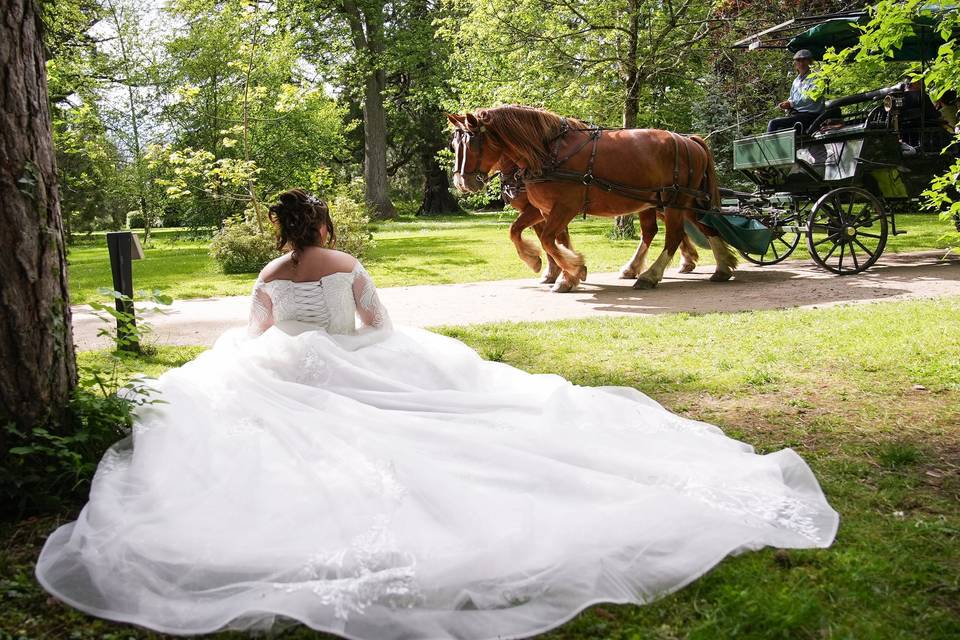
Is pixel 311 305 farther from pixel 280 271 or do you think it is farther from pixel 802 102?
pixel 802 102

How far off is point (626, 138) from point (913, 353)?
482cm

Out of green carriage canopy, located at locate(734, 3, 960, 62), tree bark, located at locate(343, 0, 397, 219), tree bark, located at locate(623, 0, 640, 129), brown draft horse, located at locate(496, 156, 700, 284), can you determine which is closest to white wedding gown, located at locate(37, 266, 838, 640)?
brown draft horse, located at locate(496, 156, 700, 284)

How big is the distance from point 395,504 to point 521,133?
22.3ft

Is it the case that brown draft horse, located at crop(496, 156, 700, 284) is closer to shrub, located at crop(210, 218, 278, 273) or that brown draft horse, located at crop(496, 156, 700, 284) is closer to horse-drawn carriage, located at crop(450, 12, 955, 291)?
horse-drawn carriage, located at crop(450, 12, 955, 291)

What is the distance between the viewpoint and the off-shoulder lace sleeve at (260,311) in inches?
179

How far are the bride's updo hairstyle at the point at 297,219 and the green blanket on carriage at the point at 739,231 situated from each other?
693 cm

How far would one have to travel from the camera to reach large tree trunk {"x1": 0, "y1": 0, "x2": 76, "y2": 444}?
10.5 feet

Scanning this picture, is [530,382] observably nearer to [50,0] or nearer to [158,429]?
[158,429]

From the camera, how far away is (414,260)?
14.8 metres

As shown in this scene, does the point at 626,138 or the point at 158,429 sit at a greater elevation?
the point at 626,138

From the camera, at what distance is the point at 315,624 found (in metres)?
2.37

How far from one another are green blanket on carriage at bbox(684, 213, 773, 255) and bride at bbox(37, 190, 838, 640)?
6.45 metres

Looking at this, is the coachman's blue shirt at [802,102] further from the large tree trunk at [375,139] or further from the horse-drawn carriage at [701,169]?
the large tree trunk at [375,139]

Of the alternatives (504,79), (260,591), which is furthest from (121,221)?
(260,591)
